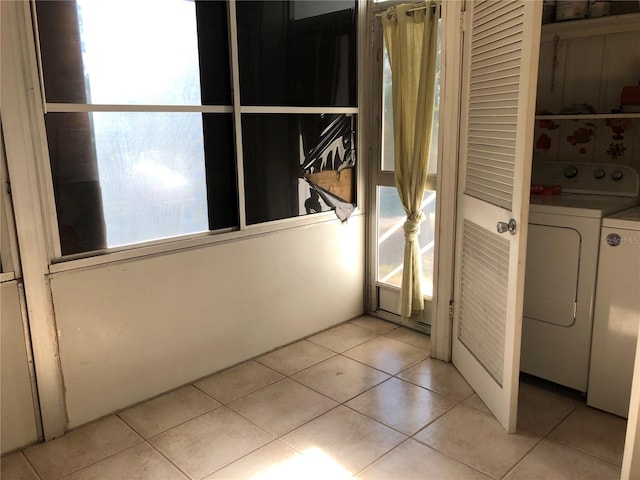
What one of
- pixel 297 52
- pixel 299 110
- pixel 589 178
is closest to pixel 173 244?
pixel 299 110

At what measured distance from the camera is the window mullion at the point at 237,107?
261 cm

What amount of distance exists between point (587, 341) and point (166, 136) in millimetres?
2189

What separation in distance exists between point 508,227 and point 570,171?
963 millimetres

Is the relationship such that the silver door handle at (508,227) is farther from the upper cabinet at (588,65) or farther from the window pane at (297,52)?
the window pane at (297,52)

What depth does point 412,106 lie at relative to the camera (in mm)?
3051

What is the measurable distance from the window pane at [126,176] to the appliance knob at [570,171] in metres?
1.86

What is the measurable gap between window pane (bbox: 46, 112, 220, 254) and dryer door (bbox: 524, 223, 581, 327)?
5.41 feet

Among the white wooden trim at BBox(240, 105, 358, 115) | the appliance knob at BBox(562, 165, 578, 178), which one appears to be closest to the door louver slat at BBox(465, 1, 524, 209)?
the appliance knob at BBox(562, 165, 578, 178)

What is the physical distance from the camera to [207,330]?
2781 mm

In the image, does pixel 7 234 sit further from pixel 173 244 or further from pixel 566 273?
pixel 566 273

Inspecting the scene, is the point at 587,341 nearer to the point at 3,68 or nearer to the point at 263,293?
the point at 263,293

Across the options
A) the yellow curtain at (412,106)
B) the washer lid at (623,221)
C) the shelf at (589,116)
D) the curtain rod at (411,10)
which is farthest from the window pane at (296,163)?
the washer lid at (623,221)

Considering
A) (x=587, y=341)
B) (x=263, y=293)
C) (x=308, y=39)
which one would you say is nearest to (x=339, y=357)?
Result: (x=263, y=293)

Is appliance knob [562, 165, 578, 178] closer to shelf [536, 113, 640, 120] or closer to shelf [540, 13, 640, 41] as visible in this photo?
shelf [536, 113, 640, 120]
